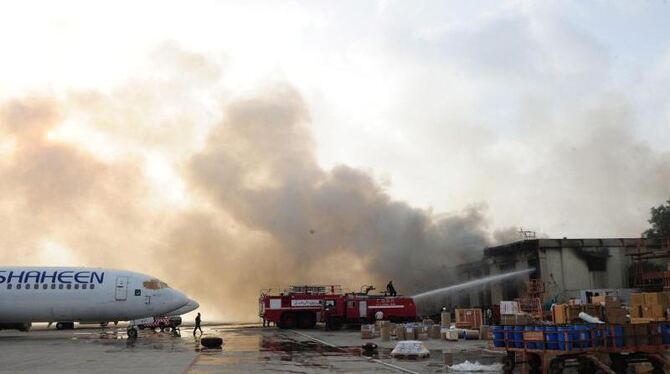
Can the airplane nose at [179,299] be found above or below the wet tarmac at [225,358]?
above

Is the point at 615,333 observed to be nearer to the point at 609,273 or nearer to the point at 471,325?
the point at 471,325

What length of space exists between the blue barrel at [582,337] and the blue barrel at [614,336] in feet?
2.13

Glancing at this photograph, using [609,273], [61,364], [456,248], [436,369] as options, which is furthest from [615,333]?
[456,248]

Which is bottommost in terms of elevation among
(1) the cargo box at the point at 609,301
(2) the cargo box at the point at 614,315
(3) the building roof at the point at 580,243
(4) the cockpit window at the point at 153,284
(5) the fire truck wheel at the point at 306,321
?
(5) the fire truck wheel at the point at 306,321

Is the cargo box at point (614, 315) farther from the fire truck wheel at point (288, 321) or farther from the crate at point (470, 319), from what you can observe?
the fire truck wheel at point (288, 321)

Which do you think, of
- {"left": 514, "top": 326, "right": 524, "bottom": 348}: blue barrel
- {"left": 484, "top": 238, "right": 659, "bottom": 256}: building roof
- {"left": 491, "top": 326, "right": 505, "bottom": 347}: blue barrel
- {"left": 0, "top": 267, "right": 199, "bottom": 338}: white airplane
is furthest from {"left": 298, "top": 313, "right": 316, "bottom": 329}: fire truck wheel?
{"left": 514, "top": 326, "right": 524, "bottom": 348}: blue barrel

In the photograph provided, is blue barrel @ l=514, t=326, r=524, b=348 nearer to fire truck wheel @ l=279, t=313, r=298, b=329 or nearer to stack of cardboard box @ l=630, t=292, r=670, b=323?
stack of cardboard box @ l=630, t=292, r=670, b=323

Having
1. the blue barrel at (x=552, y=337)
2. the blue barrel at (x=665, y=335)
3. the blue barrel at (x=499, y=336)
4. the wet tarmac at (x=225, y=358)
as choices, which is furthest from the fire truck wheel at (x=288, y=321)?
the blue barrel at (x=665, y=335)

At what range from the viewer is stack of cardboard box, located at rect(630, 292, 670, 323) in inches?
965

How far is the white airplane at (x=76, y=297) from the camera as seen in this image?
98.2 ft

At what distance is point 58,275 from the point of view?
1196 inches

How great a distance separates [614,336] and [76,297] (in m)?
26.5

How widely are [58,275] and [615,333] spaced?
90.9ft

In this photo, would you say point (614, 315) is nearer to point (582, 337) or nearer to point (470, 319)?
point (582, 337)
